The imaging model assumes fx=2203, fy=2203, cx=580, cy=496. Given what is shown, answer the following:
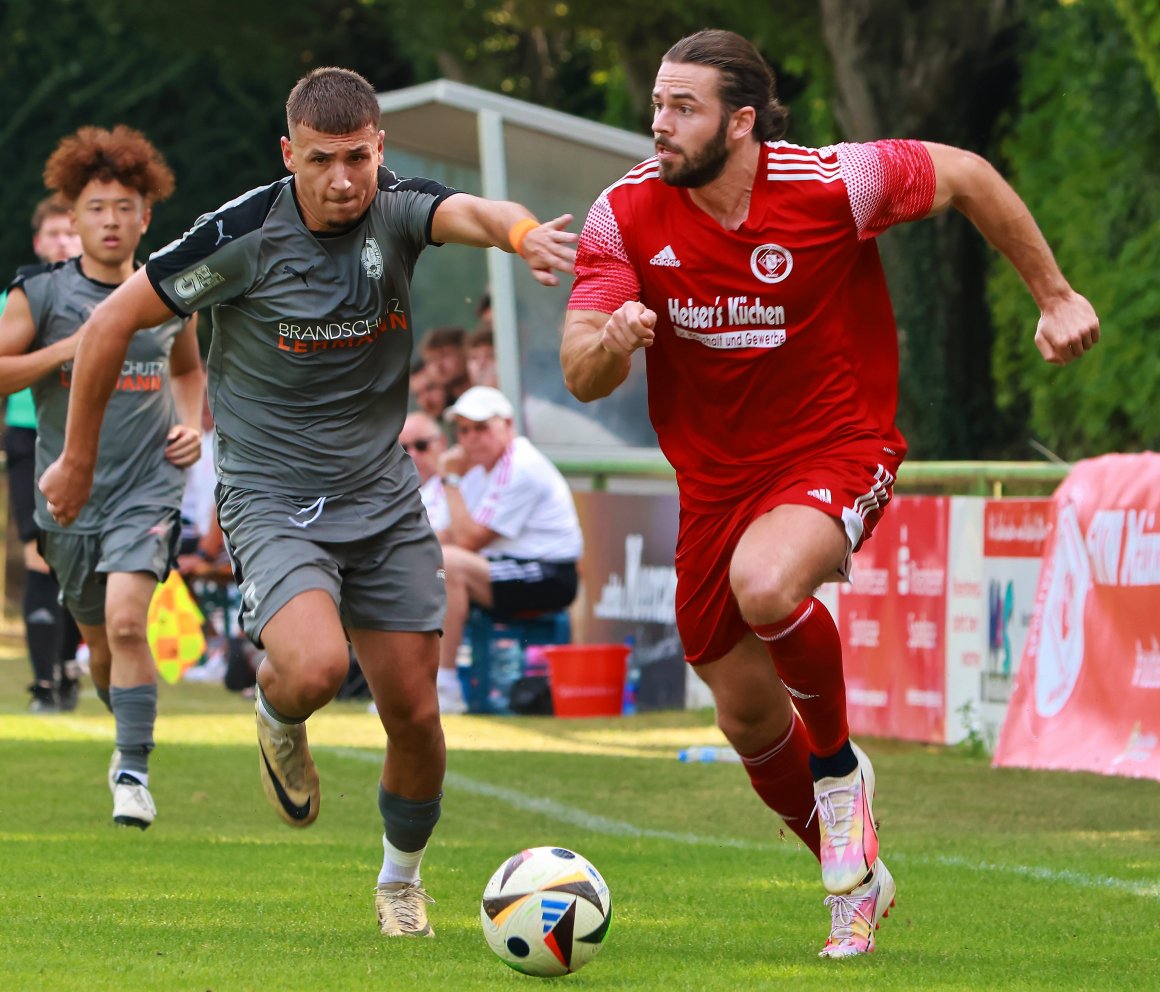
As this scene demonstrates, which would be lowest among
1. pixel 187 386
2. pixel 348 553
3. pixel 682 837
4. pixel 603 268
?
pixel 682 837

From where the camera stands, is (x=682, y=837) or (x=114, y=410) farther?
(x=114, y=410)

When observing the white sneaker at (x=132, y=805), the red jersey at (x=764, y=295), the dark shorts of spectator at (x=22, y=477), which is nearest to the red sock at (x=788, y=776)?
the red jersey at (x=764, y=295)

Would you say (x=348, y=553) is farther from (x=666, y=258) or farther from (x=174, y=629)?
(x=174, y=629)

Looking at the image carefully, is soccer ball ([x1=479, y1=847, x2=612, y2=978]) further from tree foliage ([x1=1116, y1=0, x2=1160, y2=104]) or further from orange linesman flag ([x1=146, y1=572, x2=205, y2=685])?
tree foliage ([x1=1116, y1=0, x2=1160, y2=104])

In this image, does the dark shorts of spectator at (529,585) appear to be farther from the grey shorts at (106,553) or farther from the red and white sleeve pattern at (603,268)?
the red and white sleeve pattern at (603,268)

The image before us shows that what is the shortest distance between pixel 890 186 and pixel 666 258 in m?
0.66

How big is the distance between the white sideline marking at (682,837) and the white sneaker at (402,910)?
2407 mm

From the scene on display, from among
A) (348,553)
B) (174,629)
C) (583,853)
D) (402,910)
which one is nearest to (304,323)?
(348,553)

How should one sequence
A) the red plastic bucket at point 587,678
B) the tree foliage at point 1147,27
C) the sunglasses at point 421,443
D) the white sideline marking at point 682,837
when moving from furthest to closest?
the sunglasses at point 421,443 → the red plastic bucket at point 587,678 → the tree foliage at point 1147,27 → the white sideline marking at point 682,837

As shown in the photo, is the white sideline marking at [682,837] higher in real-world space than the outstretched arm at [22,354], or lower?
lower

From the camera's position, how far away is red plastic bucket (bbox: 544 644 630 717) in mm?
14375

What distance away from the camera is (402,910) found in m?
6.30

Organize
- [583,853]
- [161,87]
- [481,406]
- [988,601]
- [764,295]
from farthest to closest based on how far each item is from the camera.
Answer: [161,87], [481,406], [988,601], [583,853], [764,295]

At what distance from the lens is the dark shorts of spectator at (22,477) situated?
43.9 ft
